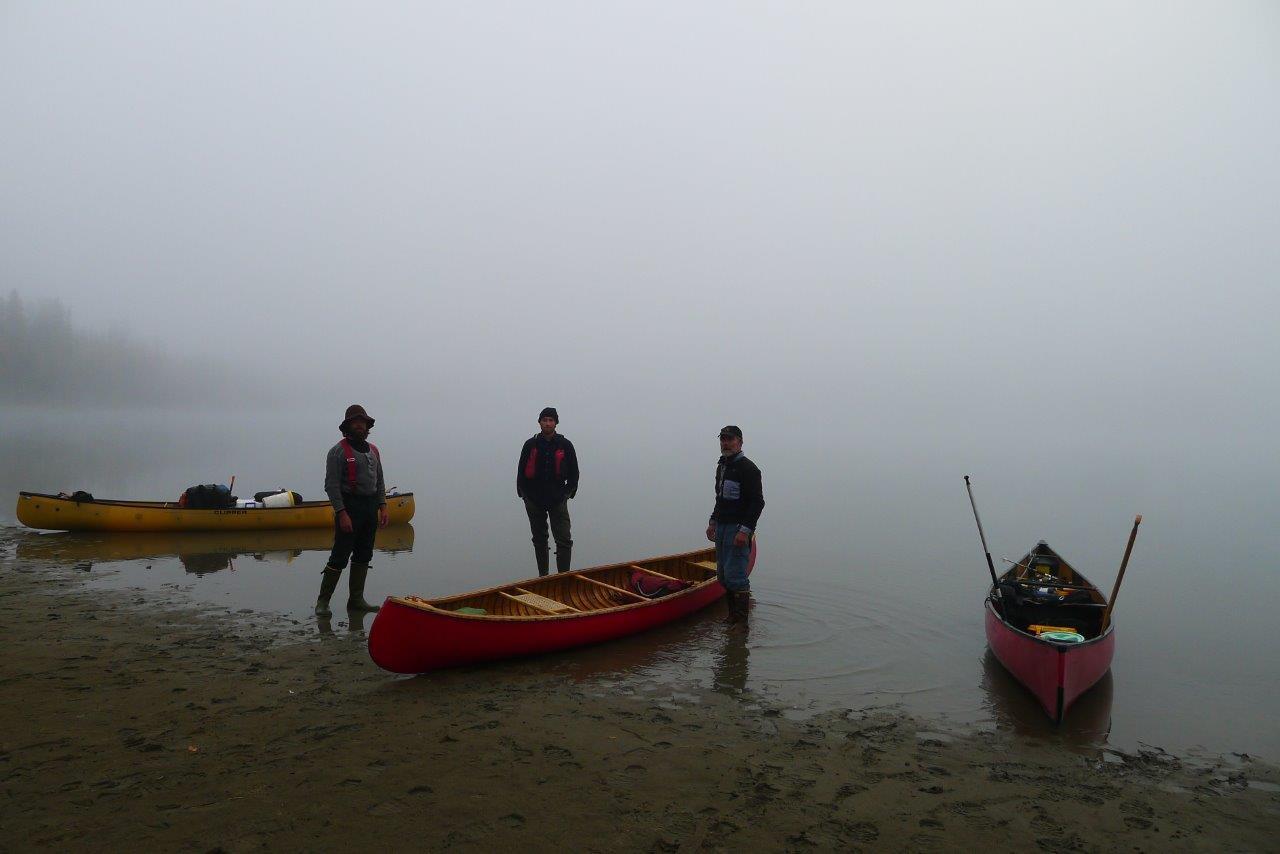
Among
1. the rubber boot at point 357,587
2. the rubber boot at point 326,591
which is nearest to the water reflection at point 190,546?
the rubber boot at point 326,591

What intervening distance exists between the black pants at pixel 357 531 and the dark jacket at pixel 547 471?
2.22 m

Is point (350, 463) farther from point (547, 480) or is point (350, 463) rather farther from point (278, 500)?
point (278, 500)

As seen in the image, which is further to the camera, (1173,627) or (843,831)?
(1173,627)

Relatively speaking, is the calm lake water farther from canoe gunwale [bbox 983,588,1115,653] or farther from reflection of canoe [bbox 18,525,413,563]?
canoe gunwale [bbox 983,588,1115,653]

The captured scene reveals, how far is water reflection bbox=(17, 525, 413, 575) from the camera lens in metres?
12.5

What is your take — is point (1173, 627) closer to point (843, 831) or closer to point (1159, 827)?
point (1159, 827)

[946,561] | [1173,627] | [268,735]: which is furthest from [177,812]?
[946,561]

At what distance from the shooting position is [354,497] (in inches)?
328

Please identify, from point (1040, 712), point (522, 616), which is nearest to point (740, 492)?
point (522, 616)

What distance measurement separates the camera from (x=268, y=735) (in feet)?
16.6

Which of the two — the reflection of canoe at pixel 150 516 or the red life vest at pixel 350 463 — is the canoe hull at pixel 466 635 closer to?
the red life vest at pixel 350 463

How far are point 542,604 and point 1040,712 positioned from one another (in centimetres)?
505

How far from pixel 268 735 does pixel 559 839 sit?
95.4 inches

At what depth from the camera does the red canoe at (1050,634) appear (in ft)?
21.3
